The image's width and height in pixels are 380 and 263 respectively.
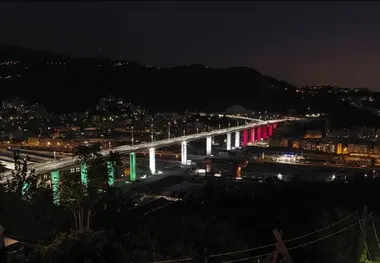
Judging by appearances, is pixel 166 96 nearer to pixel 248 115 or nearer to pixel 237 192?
pixel 248 115

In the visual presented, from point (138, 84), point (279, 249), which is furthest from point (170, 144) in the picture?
point (138, 84)

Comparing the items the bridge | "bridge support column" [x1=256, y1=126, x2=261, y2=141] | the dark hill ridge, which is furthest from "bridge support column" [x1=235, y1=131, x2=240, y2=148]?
the dark hill ridge

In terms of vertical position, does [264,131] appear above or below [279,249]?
below

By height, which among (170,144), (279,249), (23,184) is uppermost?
(279,249)

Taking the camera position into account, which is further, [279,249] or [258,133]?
[258,133]

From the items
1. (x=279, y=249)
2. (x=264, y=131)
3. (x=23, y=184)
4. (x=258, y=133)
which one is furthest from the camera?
(x=264, y=131)

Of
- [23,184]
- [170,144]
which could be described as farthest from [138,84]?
[23,184]

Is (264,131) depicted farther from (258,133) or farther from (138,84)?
(138,84)

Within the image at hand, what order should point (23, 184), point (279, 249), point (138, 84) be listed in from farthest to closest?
point (138, 84) < point (23, 184) < point (279, 249)
